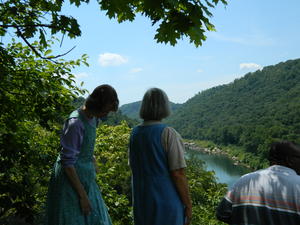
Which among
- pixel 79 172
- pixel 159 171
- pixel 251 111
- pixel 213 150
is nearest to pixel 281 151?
pixel 159 171

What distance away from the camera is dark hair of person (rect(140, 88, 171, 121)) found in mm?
1744

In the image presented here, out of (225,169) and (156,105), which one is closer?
(156,105)

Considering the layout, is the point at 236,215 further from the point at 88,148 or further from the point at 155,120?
the point at 88,148

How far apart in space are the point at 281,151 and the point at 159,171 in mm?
623

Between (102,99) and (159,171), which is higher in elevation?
(102,99)

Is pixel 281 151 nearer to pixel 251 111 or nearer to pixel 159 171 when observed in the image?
pixel 159 171

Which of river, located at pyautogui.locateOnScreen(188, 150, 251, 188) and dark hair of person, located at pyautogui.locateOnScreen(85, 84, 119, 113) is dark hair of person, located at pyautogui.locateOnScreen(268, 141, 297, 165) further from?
river, located at pyautogui.locateOnScreen(188, 150, 251, 188)

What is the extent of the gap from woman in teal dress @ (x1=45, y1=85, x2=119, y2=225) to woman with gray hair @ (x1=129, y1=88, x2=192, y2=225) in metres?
0.23

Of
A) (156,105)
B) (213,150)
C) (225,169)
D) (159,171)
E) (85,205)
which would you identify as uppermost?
(156,105)

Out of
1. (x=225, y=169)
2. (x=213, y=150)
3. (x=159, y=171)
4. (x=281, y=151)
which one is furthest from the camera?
(x=213, y=150)

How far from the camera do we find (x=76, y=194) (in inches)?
66.8

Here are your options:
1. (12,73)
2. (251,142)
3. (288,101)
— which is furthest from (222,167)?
(12,73)

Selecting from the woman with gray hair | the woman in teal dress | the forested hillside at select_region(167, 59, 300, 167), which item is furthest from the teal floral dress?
the forested hillside at select_region(167, 59, 300, 167)

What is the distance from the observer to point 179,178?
1644 mm
